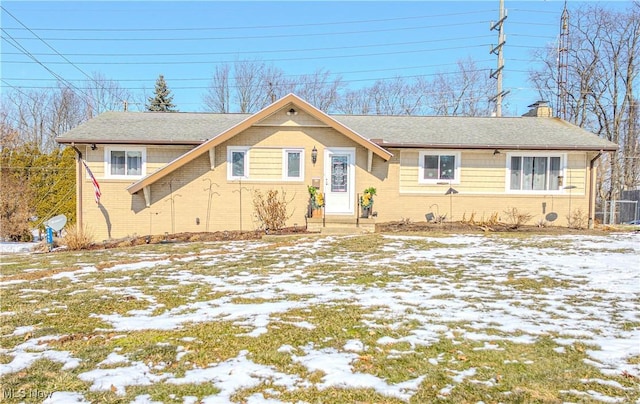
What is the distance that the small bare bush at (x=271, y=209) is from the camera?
42.6ft

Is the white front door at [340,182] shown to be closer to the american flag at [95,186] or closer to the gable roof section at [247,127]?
the gable roof section at [247,127]

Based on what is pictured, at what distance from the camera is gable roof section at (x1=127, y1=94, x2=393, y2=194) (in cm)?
1265

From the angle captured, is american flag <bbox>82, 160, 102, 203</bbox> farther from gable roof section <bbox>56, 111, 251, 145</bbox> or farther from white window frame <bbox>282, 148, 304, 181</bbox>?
white window frame <bbox>282, 148, 304, 181</bbox>

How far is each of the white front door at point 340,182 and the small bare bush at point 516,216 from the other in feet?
18.0

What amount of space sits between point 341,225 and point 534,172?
7.28m

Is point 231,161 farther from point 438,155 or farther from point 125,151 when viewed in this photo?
point 438,155

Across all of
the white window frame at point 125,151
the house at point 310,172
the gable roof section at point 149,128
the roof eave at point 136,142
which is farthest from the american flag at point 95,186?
the gable roof section at point 149,128

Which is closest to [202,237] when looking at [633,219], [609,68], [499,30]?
[499,30]

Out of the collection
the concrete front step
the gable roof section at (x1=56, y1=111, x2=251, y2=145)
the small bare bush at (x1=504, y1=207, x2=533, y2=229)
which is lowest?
the concrete front step

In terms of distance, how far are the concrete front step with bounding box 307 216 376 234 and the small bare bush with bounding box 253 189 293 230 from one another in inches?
40.0

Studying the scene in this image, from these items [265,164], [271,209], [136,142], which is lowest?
[271,209]

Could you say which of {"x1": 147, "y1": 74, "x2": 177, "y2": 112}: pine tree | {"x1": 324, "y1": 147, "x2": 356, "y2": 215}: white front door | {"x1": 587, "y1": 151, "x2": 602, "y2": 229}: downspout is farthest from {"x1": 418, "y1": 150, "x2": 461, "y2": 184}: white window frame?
{"x1": 147, "y1": 74, "x2": 177, "y2": 112}: pine tree

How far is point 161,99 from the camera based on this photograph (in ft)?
107

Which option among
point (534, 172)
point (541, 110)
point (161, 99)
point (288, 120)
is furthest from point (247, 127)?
point (161, 99)
